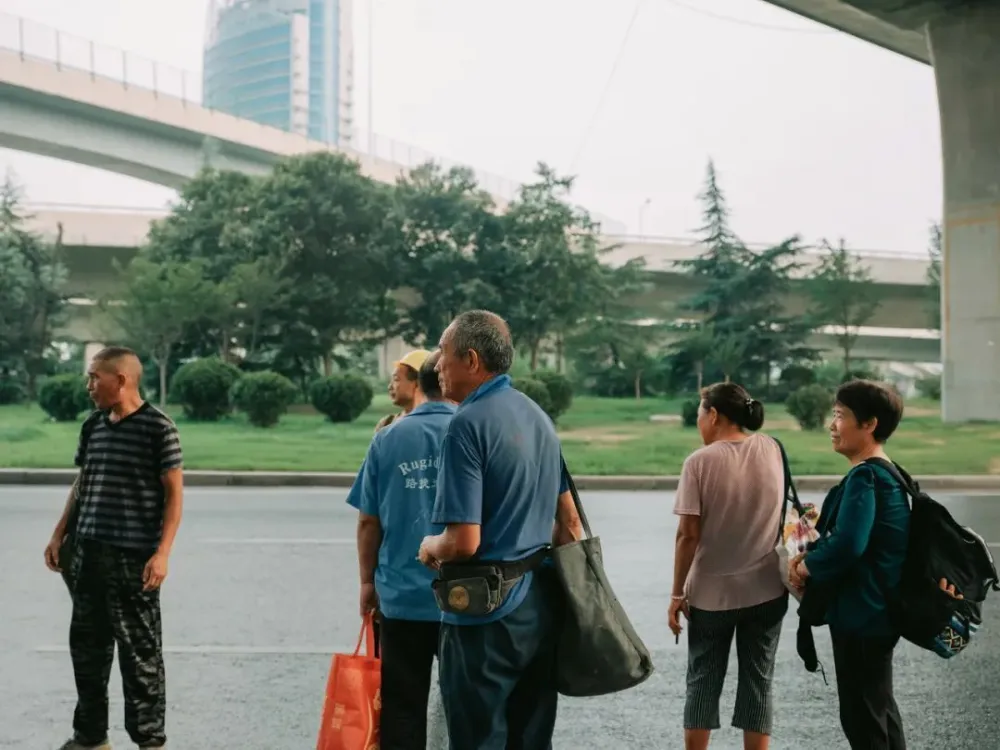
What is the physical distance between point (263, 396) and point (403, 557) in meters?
17.8

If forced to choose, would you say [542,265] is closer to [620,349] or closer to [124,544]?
[620,349]

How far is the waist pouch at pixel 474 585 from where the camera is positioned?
2.87m

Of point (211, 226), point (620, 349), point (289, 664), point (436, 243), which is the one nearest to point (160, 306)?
point (211, 226)

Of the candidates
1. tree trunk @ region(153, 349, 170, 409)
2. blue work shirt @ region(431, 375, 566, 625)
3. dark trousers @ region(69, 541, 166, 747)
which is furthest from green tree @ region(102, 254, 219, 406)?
blue work shirt @ region(431, 375, 566, 625)

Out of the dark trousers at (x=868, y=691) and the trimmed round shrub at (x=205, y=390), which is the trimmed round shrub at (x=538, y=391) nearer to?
the trimmed round shrub at (x=205, y=390)

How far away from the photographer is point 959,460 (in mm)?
17672

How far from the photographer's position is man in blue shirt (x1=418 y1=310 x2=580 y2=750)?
2857 millimetres

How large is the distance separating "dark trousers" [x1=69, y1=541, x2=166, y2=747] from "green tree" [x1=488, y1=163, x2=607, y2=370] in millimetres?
18589

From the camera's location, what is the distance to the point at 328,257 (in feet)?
78.6

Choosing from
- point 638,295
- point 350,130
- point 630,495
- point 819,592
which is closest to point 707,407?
point 819,592

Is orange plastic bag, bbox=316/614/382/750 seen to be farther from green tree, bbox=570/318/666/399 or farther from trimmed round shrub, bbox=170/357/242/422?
green tree, bbox=570/318/666/399

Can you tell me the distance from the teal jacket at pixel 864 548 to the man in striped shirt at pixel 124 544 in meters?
2.45

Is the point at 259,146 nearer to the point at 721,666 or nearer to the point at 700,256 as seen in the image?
the point at 700,256

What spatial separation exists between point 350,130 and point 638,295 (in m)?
12.7
